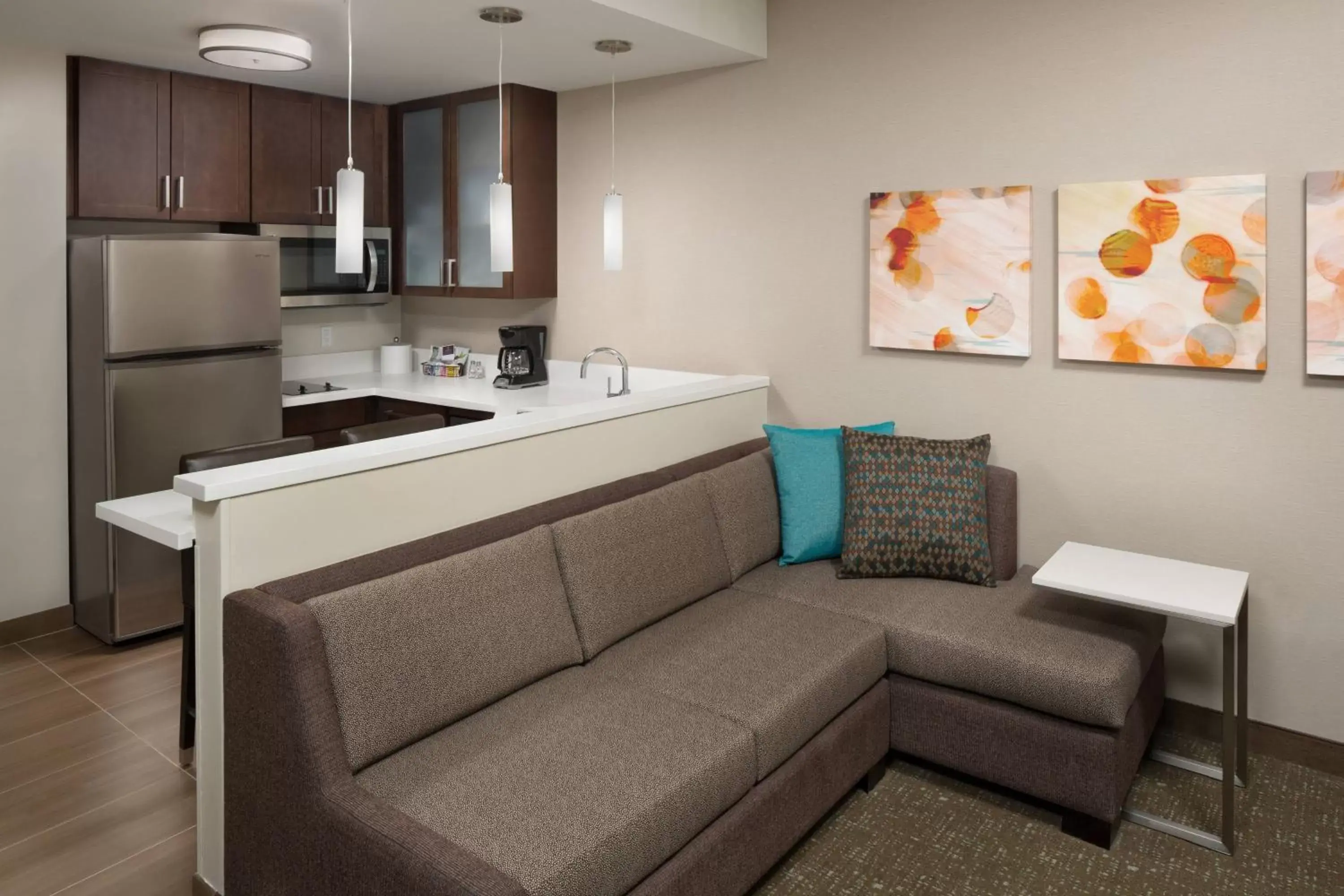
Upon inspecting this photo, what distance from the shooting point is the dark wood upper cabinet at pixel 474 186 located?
14.7 feet

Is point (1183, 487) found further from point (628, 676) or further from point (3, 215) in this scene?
point (3, 215)

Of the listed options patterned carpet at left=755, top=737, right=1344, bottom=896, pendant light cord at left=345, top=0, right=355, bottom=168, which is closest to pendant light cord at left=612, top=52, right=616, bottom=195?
pendant light cord at left=345, top=0, right=355, bottom=168

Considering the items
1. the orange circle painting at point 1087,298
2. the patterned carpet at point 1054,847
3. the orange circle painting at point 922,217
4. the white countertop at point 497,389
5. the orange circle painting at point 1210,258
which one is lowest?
the patterned carpet at point 1054,847

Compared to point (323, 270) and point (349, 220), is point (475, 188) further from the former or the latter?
point (349, 220)

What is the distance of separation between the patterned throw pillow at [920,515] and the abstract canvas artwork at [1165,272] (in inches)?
21.2

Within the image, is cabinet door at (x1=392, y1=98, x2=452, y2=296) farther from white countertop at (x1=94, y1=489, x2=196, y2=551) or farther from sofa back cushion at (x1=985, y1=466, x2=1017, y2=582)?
sofa back cushion at (x1=985, y1=466, x2=1017, y2=582)

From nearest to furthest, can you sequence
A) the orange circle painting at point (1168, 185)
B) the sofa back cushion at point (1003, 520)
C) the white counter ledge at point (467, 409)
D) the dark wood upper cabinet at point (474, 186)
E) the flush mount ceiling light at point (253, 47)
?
the white counter ledge at point (467, 409) < the orange circle painting at point (1168, 185) < the sofa back cushion at point (1003, 520) < the flush mount ceiling light at point (253, 47) < the dark wood upper cabinet at point (474, 186)

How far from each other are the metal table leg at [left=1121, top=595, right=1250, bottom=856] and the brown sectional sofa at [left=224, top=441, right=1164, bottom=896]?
0.18 metres

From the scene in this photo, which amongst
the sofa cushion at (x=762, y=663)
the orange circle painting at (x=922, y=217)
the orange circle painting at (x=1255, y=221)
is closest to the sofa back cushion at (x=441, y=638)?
the sofa cushion at (x=762, y=663)

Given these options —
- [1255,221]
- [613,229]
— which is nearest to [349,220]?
[613,229]

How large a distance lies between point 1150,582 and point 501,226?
212 centimetres

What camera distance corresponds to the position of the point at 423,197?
4824 millimetres

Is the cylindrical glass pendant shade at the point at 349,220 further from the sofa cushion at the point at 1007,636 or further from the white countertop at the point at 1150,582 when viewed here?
the white countertop at the point at 1150,582

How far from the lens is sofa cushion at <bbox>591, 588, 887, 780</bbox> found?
7.66 feet
